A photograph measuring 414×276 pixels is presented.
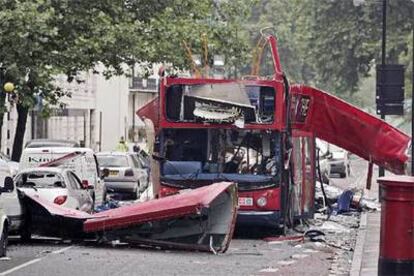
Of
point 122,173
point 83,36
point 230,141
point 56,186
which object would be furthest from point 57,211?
point 122,173

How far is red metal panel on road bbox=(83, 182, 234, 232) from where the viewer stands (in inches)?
673

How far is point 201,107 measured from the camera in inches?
794

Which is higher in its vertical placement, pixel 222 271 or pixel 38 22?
pixel 38 22

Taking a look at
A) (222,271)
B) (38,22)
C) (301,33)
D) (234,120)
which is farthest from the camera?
(301,33)

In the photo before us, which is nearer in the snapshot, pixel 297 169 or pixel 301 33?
pixel 297 169

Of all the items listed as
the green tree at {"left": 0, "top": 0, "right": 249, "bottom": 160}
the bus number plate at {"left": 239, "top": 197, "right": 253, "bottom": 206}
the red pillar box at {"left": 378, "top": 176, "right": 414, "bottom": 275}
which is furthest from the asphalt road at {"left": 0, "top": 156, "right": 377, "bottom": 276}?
the green tree at {"left": 0, "top": 0, "right": 249, "bottom": 160}

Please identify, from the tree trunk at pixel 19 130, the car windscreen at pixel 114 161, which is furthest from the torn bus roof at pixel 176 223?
the tree trunk at pixel 19 130

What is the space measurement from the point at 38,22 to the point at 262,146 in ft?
30.0

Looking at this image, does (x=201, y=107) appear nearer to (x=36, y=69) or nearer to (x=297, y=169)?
(x=297, y=169)

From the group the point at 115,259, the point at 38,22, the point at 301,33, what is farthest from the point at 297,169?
the point at 301,33

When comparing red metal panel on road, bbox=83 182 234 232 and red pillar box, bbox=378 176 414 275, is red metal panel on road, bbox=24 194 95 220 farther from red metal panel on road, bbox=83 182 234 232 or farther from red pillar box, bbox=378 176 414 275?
red pillar box, bbox=378 176 414 275

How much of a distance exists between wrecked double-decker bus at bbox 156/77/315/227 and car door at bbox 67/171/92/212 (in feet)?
5.74

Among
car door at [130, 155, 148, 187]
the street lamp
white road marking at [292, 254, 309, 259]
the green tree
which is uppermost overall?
the green tree

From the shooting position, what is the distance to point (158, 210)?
17.4m
